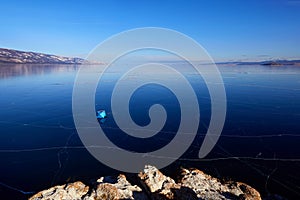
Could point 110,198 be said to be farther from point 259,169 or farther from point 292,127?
point 292,127

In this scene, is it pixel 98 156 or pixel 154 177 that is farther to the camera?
pixel 98 156

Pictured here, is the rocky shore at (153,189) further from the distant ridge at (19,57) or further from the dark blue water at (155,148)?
the distant ridge at (19,57)

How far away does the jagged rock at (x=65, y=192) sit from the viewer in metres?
5.88

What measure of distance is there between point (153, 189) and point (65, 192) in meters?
2.48

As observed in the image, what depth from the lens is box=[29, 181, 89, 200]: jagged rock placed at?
5883 millimetres

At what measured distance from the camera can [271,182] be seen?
696cm

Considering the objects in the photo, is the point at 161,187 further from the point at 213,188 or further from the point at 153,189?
the point at 213,188

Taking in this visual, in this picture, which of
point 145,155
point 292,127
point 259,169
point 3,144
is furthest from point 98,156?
point 292,127

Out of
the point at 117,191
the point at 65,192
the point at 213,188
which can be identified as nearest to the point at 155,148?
the point at 213,188

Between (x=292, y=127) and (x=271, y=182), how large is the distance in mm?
5860

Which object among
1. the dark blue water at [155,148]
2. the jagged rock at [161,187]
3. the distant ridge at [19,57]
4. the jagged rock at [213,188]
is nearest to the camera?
the jagged rock at [161,187]

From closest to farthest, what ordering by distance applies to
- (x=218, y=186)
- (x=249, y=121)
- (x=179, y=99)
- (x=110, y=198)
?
(x=110, y=198)
(x=218, y=186)
(x=249, y=121)
(x=179, y=99)

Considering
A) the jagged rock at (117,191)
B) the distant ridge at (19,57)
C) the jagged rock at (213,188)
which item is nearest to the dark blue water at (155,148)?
the jagged rock at (213,188)

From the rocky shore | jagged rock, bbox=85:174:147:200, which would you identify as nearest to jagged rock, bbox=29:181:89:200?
the rocky shore
